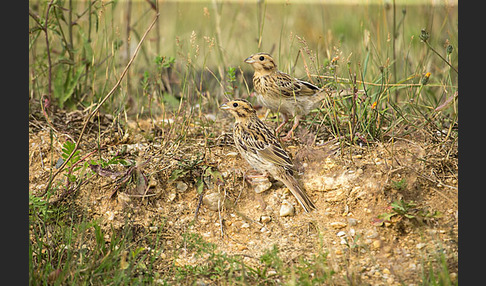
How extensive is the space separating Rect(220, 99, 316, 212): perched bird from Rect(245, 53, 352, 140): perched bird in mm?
350

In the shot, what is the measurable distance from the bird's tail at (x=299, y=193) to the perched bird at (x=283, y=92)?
77cm

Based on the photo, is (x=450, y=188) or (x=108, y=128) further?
(x=108, y=128)

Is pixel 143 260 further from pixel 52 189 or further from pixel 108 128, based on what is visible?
pixel 108 128

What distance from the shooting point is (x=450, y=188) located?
5297mm

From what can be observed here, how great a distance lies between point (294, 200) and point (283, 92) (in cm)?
138

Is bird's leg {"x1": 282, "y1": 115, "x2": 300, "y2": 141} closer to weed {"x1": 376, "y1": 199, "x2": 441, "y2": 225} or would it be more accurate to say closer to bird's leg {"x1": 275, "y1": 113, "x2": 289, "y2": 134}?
bird's leg {"x1": 275, "y1": 113, "x2": 289, "y2": 134}

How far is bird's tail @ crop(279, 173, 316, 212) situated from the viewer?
5297 mm

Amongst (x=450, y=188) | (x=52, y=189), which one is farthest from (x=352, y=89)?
(x=52, y=189)

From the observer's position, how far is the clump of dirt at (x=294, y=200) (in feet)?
16.3

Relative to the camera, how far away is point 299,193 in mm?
5324

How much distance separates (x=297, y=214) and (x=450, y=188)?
4.58 feet

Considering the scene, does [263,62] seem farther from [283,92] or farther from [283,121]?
[283,121]

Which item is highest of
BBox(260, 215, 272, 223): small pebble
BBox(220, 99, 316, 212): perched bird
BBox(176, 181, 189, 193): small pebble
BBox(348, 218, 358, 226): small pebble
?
BBox(220, 99, 316, 212): perched bird

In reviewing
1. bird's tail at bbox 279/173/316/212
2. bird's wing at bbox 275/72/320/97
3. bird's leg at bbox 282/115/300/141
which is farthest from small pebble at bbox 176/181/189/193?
bird's wing at bbox 275/72/320/97
